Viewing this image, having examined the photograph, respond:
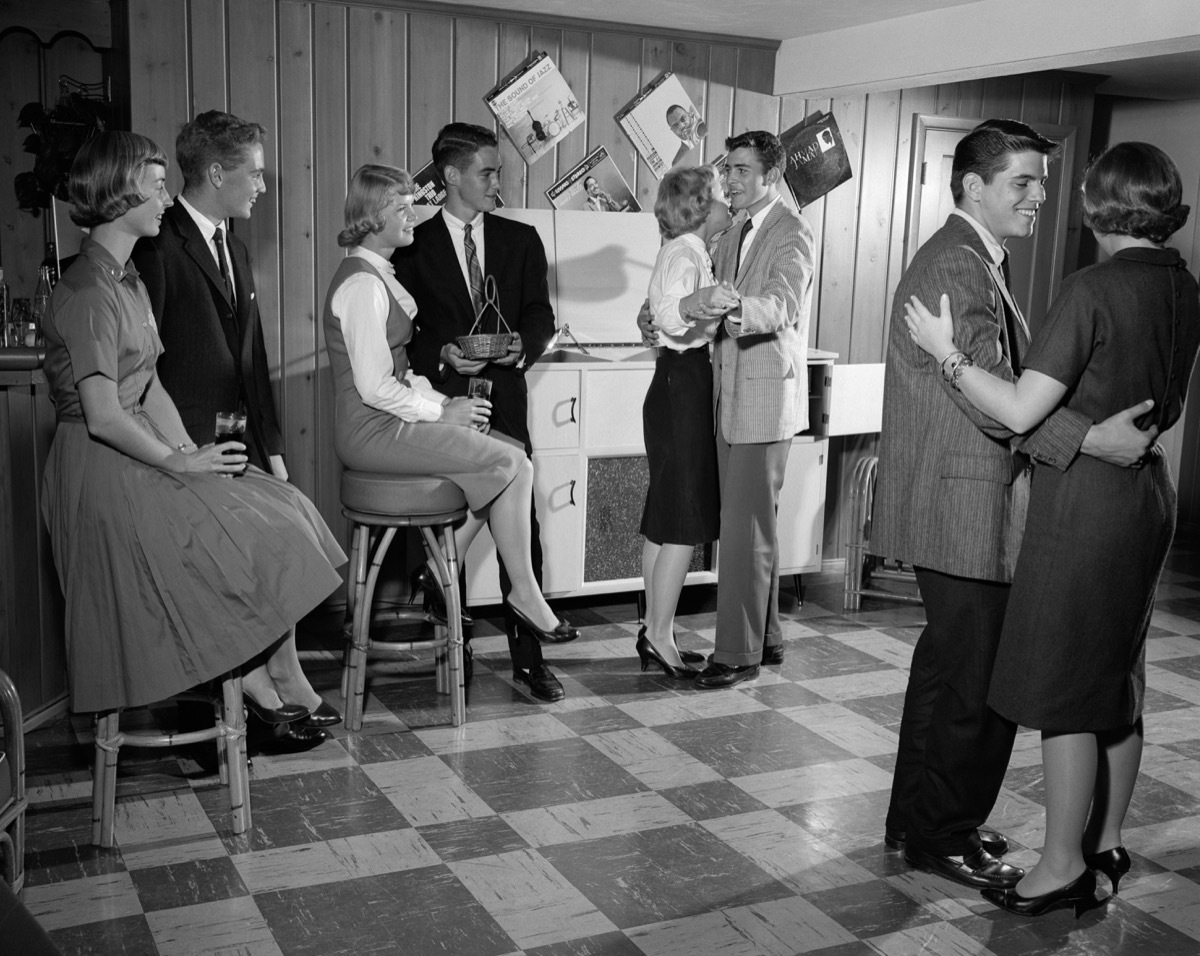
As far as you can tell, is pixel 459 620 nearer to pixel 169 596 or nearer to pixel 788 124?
pixel 169 596

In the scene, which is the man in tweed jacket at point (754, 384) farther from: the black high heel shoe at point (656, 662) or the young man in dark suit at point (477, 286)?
the young man in dark suit at point (477, 286)

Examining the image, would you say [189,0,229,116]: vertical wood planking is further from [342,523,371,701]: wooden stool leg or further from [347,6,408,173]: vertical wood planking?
[342,523,371,701]: wooden stool leg

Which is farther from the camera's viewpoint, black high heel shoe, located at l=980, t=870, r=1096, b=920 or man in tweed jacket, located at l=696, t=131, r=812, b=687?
man in tweed jacket, located at l=696, t=131, r=812, b=687

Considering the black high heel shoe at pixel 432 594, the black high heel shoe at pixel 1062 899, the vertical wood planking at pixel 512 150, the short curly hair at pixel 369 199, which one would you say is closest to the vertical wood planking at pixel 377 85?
the vertical wood planking at pixel 512 150

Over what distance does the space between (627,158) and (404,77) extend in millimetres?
1033

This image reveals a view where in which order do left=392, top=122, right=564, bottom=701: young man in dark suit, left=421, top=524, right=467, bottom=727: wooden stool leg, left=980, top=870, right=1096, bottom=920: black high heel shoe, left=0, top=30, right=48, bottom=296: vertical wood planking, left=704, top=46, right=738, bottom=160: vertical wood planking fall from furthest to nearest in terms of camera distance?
1. left=0, top=30, right=48, bottom=296: vertical wood planking
2. left=704, top=46, right=738, bottom=160: vertical wood planking
3. left=392, top=122, right=564, bottom=701: young man in dark suit
4. left=421, top=524, right=467, bottom=727: wooden stool leg
5. left=980, top=870, right=1096, bottom=920: black high heel shoe

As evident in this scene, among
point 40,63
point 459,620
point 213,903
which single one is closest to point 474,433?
point 459,620

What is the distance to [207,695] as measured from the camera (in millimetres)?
3230

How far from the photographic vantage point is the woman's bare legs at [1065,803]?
265 centimetres

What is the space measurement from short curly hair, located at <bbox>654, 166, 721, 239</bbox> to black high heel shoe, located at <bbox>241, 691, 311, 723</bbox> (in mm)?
1947

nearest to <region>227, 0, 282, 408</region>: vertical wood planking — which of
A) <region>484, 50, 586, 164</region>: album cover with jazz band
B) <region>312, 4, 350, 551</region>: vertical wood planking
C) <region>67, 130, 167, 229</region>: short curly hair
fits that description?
<region>312, 4, 350, 551</region>: vertical wood planking

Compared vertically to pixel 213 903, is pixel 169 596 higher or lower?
higher

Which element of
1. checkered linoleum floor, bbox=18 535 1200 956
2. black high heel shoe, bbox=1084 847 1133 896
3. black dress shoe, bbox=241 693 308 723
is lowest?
checkered linoleum floor, bbox=18 535 1200 956

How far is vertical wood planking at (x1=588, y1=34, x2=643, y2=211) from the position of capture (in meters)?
5.20
